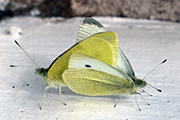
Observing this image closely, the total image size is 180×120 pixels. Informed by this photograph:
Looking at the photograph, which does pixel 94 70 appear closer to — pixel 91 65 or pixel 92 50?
pixel 91 65

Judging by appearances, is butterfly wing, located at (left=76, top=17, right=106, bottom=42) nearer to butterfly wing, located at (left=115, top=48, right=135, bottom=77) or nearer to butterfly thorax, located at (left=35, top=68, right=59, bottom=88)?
butterfly wing, located at (left=115, top=48, right=135, bottom=77)

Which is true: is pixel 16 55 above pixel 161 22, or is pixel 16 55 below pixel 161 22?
below

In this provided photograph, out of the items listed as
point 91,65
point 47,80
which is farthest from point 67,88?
point 91,65

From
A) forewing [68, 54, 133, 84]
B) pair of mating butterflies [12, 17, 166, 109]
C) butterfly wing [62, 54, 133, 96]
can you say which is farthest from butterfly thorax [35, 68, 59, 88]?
forewing [68, 54, 133, 84]

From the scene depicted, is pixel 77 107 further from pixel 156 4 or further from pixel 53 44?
pixel 156 4

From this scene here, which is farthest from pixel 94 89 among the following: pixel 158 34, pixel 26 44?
pixel 158 34

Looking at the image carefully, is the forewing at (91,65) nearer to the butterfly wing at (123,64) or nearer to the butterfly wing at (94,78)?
the butterfly wing at (94,78)

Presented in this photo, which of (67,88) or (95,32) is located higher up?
(95,32)
